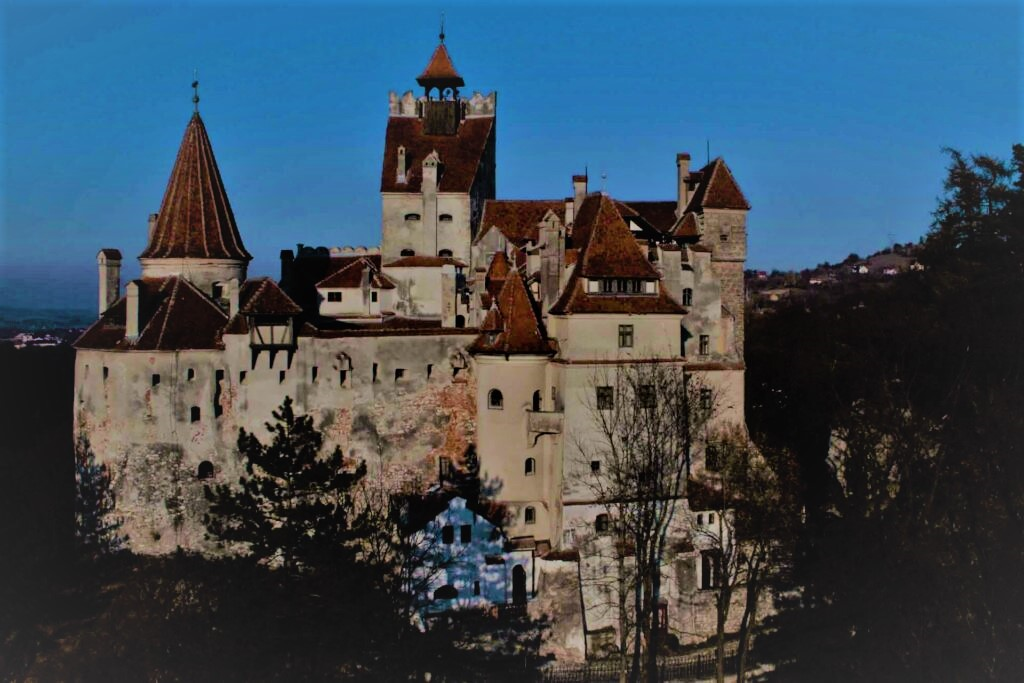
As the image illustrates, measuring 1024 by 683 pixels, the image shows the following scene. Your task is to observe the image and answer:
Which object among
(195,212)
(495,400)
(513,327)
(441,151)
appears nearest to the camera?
(513,327)

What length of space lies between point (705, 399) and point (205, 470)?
24789mm

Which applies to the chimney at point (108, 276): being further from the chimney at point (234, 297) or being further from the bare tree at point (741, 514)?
the bare tree at point (741, 514)

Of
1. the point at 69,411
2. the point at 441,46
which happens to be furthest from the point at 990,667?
the point at 69,411

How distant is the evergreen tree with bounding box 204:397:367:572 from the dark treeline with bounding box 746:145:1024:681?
21.0 m

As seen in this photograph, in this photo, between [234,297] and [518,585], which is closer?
[518,585]

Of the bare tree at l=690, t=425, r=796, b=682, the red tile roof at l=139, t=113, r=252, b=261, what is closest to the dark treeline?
the bare tree at l=690, t=425, r=796, b=682

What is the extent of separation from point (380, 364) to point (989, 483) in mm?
29207

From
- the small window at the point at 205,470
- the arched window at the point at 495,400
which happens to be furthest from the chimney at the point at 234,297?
the arched window at the point at 495,400

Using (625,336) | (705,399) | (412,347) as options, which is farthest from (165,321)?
(705,399)

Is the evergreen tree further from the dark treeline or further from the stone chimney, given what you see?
the dark treeline

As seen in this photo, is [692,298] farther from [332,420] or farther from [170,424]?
[170,424]

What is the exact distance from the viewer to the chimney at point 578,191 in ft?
187

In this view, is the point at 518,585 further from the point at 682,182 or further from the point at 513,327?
the point at 682,182

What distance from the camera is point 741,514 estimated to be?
48875 millimetres
